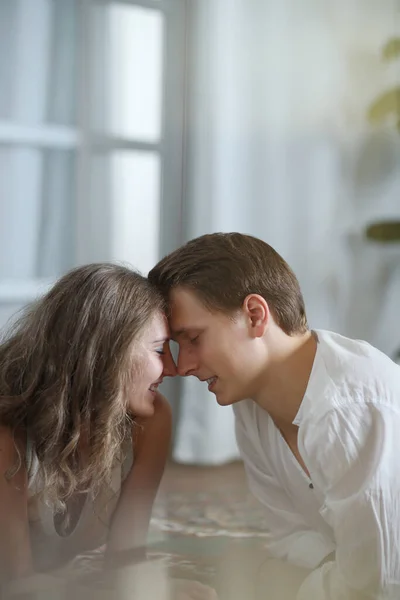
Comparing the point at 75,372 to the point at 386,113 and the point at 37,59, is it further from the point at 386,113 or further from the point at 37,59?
the point at 386,113

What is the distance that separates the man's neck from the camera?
1.10 metres

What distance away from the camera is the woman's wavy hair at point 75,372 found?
3.35 feet

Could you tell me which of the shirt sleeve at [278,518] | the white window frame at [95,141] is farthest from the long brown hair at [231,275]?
the white window frame at [95,141]

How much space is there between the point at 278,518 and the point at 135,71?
42.5 inches

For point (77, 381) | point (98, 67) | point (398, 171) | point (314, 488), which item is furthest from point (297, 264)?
point (77, 381)

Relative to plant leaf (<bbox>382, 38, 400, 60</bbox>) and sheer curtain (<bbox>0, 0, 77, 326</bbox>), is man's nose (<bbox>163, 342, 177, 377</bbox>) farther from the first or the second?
plant leaf (<bbox>382, 38, 400, 60</bbox>)

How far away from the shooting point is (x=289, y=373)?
1106mm

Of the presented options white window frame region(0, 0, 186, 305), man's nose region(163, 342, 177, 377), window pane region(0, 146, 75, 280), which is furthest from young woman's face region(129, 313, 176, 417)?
window pane region(0, 146, 75, 280)

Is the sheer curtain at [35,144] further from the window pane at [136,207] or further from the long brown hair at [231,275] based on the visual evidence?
the long brown hair at [231,275]

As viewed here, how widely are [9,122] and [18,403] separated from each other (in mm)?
871

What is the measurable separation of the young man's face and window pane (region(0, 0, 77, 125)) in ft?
2.70

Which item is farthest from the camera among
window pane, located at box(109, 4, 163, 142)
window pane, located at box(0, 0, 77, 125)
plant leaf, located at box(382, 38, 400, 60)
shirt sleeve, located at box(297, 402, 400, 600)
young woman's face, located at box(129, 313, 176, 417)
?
plant leaf, located at box(382, 38, 400, 60)

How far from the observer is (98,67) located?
1780 millimetres

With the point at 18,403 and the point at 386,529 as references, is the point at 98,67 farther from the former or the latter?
the point at 386,529
